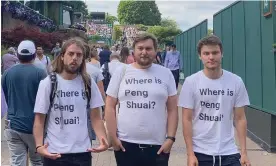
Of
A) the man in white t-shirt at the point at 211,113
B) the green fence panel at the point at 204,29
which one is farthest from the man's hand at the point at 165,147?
the green fence panel at the point at 204,29

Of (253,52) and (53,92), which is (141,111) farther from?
(253,52)

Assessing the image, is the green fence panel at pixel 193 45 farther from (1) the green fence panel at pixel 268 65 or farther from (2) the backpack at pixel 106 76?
(1) the green fence panel at pixel 268 65

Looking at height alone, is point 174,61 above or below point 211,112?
above

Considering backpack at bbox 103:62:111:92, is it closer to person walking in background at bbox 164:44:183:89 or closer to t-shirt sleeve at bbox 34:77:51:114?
person walking in background at bbox 164:44:183:89

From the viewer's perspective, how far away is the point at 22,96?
209 inches

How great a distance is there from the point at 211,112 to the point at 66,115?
3.95 feet

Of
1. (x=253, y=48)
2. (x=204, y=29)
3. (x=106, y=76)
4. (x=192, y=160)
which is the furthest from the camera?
(x=204, y=29)

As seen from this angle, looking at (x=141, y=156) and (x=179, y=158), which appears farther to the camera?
(x=179, y=158)

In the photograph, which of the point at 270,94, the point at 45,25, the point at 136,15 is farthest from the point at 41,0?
the point at 136,15

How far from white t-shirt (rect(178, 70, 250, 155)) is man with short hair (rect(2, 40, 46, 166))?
181 centimetres

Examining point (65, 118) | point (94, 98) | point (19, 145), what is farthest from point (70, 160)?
point (19, 145)

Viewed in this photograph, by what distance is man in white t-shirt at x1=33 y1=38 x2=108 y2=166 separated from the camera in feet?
13.8

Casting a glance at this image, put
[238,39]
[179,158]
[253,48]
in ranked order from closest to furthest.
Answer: [179,158]
[253,48]
[238,39]

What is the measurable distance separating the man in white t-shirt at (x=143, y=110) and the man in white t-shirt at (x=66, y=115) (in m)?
0.24
